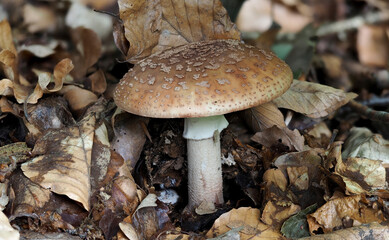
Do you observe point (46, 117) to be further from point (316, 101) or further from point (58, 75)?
point (316, 101)

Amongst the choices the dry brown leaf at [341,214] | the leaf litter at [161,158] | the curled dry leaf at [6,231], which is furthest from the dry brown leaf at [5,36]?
the dry brown leaf at [341,214]

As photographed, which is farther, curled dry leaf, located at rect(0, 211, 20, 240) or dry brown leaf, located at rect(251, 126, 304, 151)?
dry brown leaf, located at rect(251, 126, 304, 151)

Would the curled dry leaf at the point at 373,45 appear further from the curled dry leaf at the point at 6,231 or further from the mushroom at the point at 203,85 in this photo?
the curled dry leaf at the point at 6,231

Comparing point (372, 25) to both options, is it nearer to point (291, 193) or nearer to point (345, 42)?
point (345, 42)

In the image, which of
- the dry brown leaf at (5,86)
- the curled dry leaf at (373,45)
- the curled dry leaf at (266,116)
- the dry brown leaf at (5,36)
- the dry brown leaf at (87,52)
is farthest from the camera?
the curled dry leaf at (373,45)

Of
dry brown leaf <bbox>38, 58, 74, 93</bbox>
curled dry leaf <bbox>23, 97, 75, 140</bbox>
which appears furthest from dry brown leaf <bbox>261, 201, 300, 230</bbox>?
dry brown leaf <bbox>38, 58, 74, 93</bbox>

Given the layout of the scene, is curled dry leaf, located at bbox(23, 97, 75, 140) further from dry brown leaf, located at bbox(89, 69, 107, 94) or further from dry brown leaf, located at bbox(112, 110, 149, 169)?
dry brown leaf, located at bbox(89, 69, 107, 94)

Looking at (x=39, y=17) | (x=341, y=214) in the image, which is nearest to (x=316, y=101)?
(x=341, y=214)
